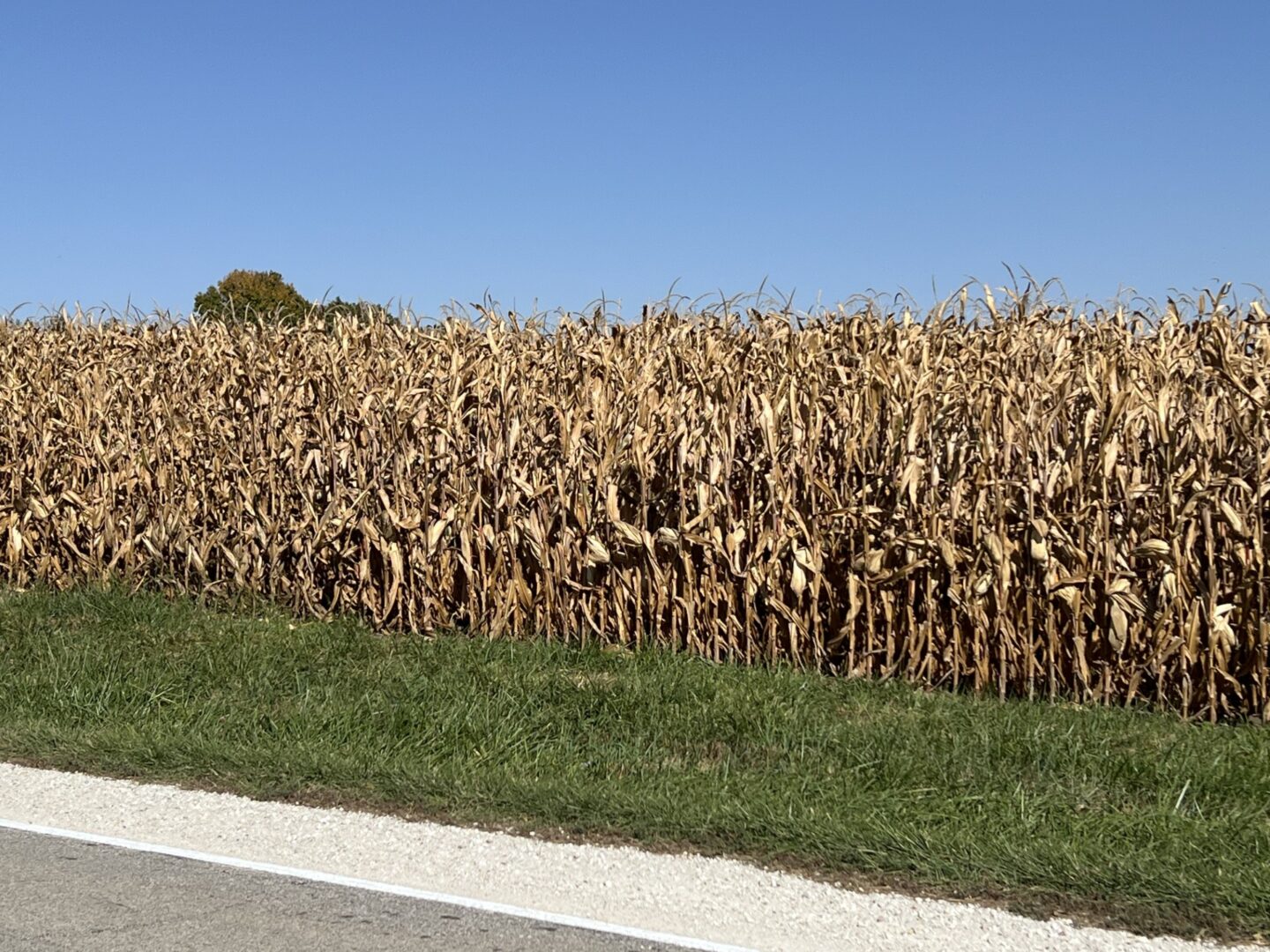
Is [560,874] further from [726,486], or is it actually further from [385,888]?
[726,486]

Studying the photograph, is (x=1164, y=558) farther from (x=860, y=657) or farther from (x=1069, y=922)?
(x=1069, y=922)

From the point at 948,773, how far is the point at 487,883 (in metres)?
2.28

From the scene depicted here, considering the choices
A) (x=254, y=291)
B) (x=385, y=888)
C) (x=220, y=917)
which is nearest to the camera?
(x=220, y=917)

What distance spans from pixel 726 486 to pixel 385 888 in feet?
13.6

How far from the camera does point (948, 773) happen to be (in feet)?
21.7

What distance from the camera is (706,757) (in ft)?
23.5

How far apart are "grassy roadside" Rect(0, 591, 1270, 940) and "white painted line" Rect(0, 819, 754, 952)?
2.58 feet

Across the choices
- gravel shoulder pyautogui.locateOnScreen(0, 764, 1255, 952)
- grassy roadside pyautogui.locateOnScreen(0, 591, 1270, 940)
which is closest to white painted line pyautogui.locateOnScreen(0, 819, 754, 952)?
gravel shoulder pyautogui.locateOnScreen(0, 764, 1255, 952)

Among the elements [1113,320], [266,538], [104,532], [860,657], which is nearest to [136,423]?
[104,532]

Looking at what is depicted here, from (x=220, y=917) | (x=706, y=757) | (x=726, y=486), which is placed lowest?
(x=220, y=917)

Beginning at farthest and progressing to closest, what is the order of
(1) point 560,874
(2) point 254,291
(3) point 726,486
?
(2) point 254,291 < (3) point 726,486 < (1) point 560,874

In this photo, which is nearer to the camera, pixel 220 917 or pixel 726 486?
pixel 220 917

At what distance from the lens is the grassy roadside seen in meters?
5.49

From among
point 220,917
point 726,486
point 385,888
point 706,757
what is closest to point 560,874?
point 385,888
